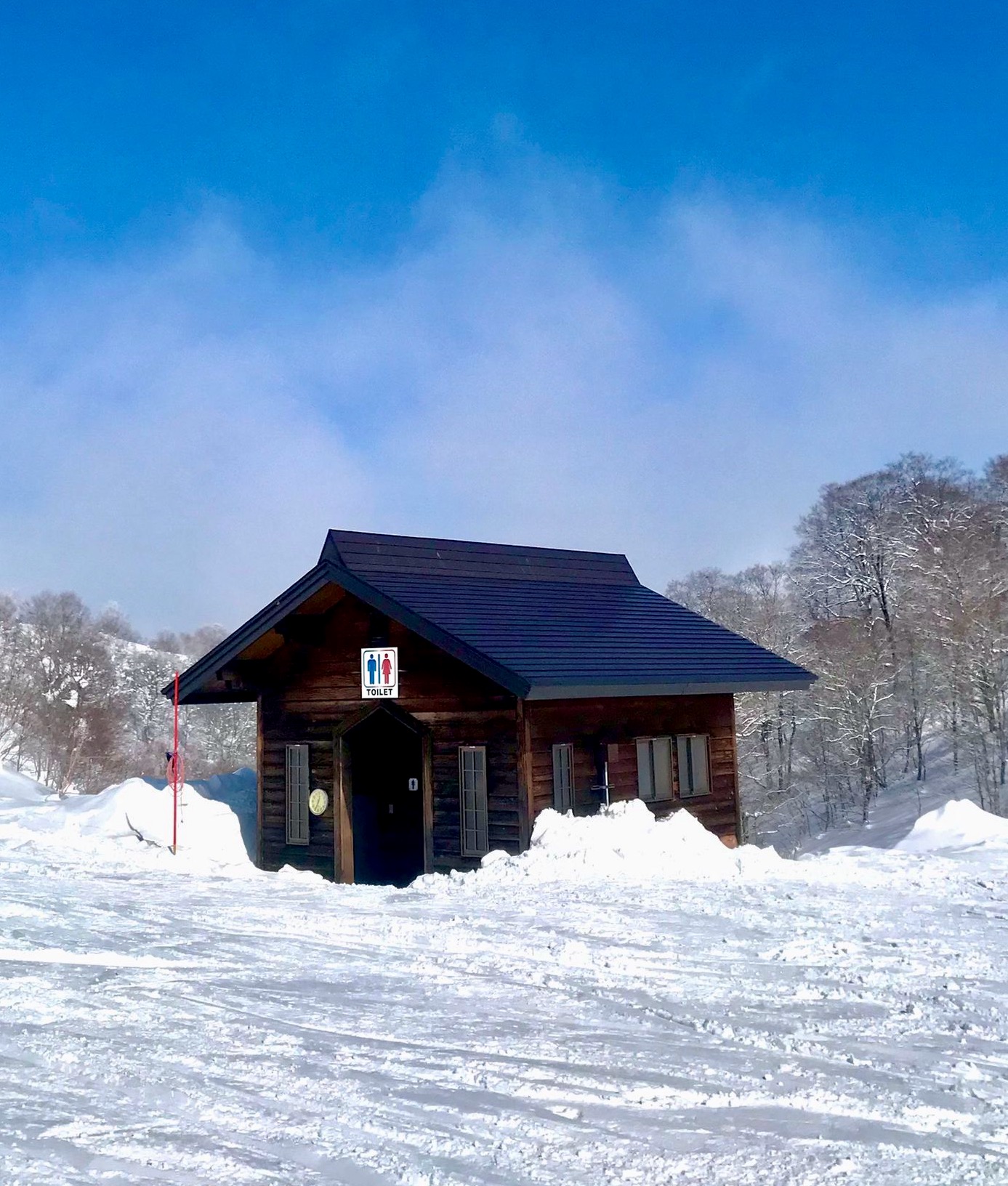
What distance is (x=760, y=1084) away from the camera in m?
5.23

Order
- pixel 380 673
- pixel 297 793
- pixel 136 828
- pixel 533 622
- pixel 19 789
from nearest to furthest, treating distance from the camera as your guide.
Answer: pixel 380 673, pixel 533 622, pixel 297 793, pixel 136 828, pixel 19 789

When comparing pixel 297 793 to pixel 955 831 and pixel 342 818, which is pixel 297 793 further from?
pixel 955 831

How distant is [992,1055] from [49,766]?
47.4 metres

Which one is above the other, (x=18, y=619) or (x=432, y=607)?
(x=18, y=619)

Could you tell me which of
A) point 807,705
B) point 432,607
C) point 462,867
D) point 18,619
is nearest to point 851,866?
point 462,867

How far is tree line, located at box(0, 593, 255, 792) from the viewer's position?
47125 mm

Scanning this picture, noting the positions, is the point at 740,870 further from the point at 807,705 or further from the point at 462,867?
the point at 807,705

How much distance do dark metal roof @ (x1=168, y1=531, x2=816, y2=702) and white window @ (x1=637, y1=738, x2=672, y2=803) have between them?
1.21m

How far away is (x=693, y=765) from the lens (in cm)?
1745

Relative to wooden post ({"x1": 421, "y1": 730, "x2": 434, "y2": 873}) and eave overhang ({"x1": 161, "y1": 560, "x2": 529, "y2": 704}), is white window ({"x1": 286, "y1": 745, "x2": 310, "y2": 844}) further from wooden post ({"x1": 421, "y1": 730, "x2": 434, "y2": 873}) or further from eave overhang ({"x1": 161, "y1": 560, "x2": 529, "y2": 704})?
wooden post ({"x1": 421, "y1": 730, "x2": 434, "y2": 873})

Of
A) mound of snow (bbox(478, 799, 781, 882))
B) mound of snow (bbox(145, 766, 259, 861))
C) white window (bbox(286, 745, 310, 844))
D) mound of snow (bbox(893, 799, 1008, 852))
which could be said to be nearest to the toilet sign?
white window (bbox(286, 745, 310, 844))

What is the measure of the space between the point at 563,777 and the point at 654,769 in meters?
2.17

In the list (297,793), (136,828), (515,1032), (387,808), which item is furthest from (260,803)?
(515,1032)

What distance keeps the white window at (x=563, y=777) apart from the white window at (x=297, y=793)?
4.41m
